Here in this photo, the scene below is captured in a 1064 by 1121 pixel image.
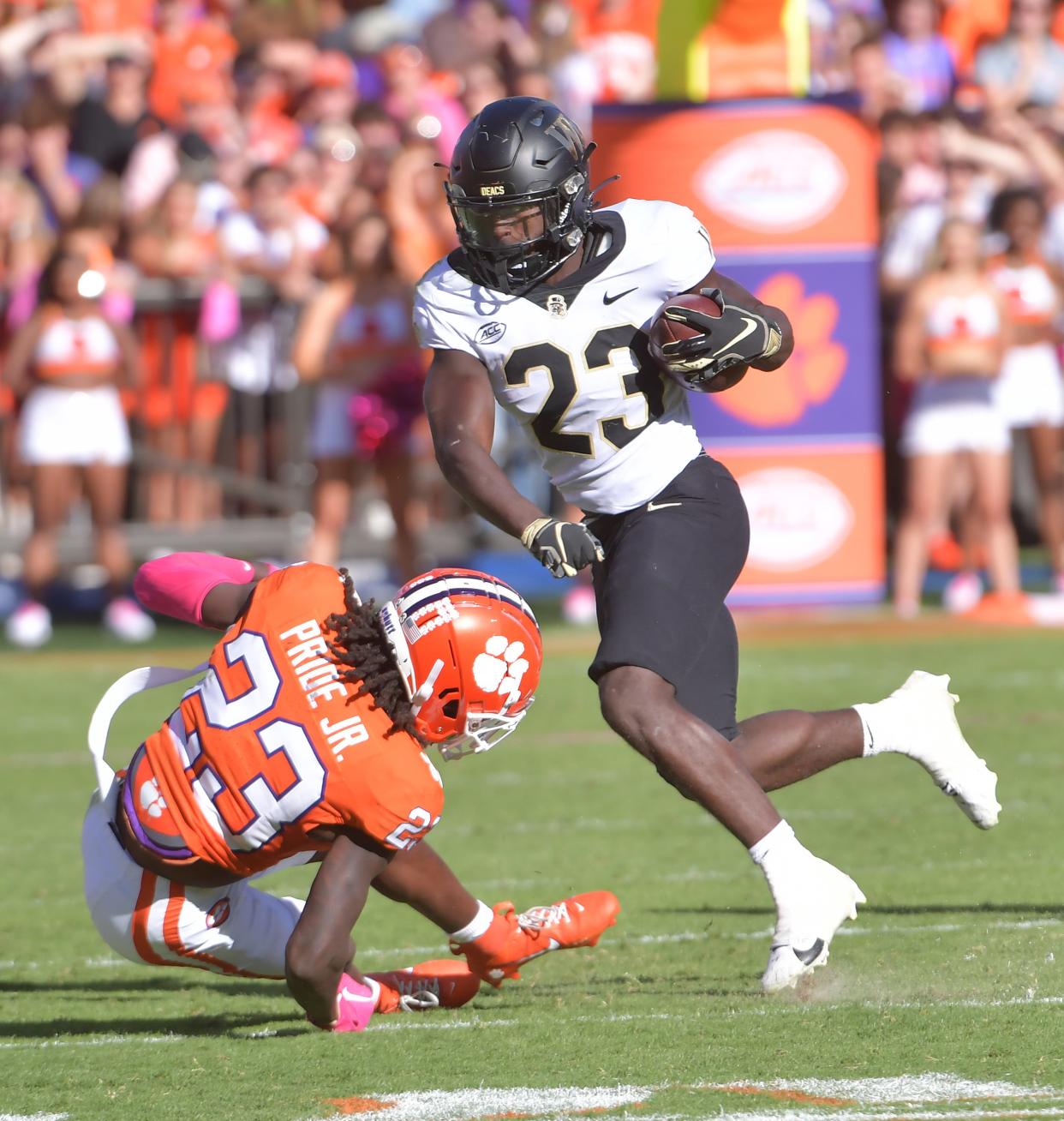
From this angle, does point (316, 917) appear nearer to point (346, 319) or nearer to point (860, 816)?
point (860, 816)

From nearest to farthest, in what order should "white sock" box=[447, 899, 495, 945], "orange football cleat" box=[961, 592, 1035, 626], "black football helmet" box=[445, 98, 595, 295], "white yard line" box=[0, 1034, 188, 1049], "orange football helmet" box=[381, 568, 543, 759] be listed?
"orange football helmet" box=[381, 568, 543, 759] → "white yard line" box=[0, 1034, 188, 1049] → "white sock" box=[447, 899, 495, 945] → "black football helmet" box=[445, 98, 595, 295] → "orange football cleat" box=[961, 592, 1035, 626]

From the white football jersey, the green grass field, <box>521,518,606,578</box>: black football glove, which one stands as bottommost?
the green grass field

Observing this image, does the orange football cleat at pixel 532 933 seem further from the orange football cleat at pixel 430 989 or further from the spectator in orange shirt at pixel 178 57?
the spectator in orange shirt at pixel 178 57

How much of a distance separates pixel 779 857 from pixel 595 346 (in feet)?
4.05

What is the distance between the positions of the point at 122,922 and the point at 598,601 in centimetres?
123

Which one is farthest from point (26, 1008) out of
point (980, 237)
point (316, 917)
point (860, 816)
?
point (980, 237)

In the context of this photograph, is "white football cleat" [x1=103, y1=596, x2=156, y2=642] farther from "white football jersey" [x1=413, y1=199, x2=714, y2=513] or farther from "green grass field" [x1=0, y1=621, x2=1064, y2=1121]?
"white football jersey" [x1=413, y1=199, x2=714, y2=513]

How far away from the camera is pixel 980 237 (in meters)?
11.0

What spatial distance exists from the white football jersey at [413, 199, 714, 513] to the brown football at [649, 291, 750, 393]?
0.14 meters

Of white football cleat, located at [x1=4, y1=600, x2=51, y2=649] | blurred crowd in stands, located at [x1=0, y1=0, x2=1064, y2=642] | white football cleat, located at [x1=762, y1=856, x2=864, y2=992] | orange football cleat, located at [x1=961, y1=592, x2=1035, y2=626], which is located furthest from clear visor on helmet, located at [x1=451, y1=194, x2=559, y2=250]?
white football cleat, located at [x1=4, y1=600, x2=51, y2=649]

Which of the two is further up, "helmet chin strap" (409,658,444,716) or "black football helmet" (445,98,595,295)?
"black football helmet" (445,98,595,295)

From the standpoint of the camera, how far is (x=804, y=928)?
13.6ft

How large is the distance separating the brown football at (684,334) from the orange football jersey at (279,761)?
0.92 metres

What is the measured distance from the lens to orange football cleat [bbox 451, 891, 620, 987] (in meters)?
4.39
